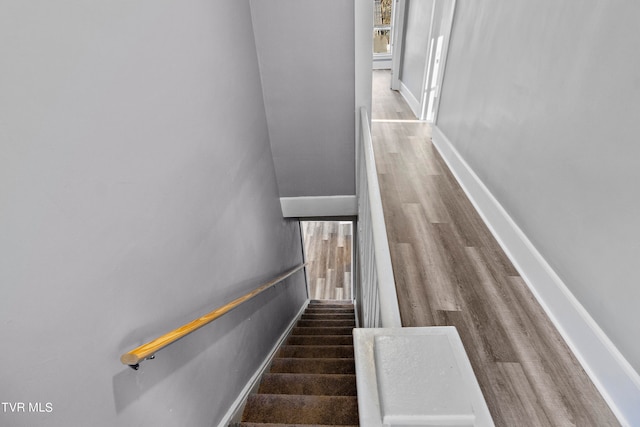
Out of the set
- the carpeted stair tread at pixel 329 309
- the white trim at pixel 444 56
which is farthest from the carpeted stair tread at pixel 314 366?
the white trim at pixel 444 56

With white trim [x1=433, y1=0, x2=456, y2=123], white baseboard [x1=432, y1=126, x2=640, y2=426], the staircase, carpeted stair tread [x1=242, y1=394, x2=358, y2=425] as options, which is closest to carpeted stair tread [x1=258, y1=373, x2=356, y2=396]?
the staircase

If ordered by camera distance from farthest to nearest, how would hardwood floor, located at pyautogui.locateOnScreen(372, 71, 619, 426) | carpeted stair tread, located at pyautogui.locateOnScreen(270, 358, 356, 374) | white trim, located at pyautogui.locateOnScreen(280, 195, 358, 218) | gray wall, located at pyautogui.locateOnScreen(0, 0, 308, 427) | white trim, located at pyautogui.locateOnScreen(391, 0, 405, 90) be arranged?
1. white trim, located at pyautogui.locateOnScreen(391, 0, 405, 90)
2. white trim, located at pyautogui.locateOnScreen(280, 195, 358, 218)
3. carpeted stair tread, located at pyautogui.locateOnScreen(270, 358, 356, 374)
4. hardwood floor, located at pyautogui.locateOnScreen(372, 71, 619, 426)
5. gray wall, located at pyautogui.locateOnScreen(0, 0, 308, 427)

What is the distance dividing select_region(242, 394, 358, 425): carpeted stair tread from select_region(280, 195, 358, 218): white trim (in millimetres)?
1979

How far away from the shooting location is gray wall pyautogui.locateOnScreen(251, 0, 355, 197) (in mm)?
2576

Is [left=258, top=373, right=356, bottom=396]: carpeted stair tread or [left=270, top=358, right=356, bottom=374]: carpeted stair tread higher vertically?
[left=258, top=373, right=356, bottom=396]: carpeted stair tread

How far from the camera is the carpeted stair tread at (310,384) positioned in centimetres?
212

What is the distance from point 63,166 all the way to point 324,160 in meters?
2.62

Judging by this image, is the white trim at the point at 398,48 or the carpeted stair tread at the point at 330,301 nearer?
the carpeted stair tread at the point at 330,301

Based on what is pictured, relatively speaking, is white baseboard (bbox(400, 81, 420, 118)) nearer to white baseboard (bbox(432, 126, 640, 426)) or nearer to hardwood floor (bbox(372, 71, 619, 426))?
hardwood floor (bbox(372, 71, 619, 426))

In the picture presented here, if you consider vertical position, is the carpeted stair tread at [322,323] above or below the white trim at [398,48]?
below

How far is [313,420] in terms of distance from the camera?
181cm

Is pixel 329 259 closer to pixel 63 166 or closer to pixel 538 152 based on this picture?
pixel 538 152

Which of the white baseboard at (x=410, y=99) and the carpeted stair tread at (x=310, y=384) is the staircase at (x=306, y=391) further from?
the white baseboard at (x=410, y=99)

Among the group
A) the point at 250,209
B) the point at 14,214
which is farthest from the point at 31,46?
the point at 250,209
